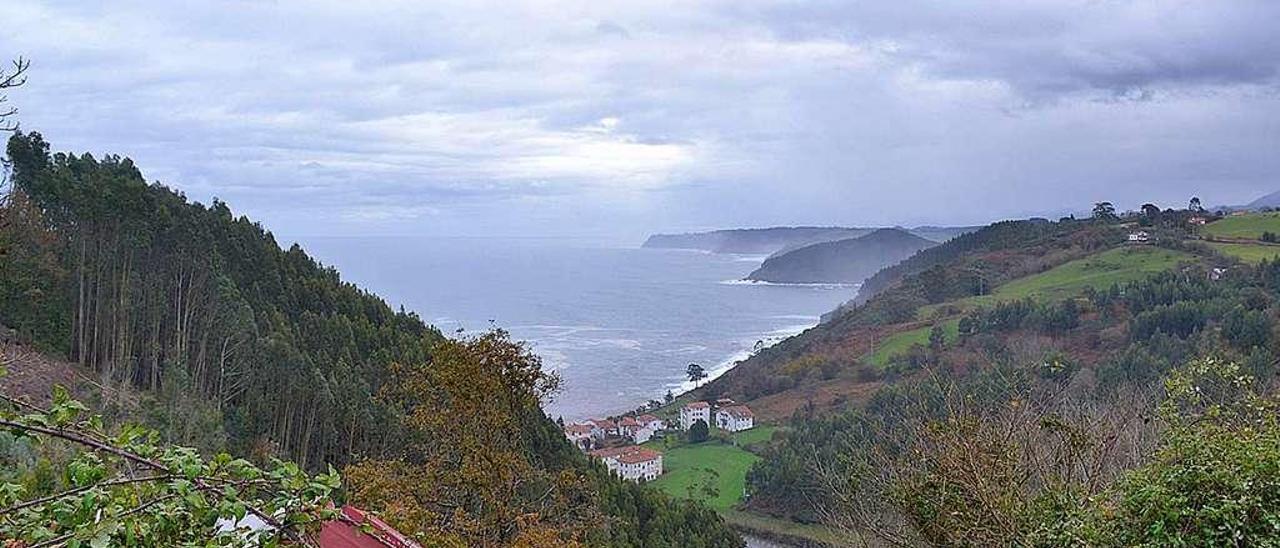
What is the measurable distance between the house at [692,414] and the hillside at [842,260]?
77278 mm

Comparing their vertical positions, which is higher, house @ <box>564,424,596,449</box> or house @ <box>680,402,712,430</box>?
house @ <box>564,424,596,449</box>

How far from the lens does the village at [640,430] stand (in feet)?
118

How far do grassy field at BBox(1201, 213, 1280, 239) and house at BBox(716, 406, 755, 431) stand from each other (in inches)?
1306

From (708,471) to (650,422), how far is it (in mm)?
4500

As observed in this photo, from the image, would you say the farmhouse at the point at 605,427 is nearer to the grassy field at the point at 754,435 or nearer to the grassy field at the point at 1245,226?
the grassy field at the point at 754,435

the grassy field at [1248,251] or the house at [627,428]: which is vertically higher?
the grassy field at [1248,251]

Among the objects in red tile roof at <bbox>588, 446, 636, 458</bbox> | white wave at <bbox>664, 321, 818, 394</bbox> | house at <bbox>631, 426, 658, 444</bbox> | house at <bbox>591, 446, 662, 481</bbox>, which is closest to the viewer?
house at <bbox>591, 446, 662, 481</bbox>

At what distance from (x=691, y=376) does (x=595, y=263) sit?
9933 centimetres

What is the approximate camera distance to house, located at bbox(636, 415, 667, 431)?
4241 cm

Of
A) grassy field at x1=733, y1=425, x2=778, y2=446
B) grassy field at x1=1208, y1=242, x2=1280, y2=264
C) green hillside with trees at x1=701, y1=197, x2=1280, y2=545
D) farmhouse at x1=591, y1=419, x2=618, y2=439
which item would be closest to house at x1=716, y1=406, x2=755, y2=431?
grassy field at x1=733, y1=425, x2=778, y2=446

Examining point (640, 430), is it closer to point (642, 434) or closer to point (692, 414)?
point (642, 434)

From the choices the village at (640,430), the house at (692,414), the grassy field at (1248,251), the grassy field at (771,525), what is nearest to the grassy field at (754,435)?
the village at (640,430)

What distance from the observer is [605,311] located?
8081 centimetres

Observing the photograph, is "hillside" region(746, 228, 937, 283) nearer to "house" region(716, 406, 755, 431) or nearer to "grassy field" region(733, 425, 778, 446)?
"house" region(716, 406, 755, 431)
